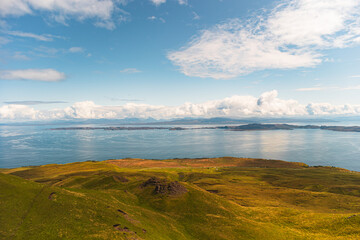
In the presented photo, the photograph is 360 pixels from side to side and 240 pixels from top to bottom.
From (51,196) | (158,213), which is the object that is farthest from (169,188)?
(51,196)

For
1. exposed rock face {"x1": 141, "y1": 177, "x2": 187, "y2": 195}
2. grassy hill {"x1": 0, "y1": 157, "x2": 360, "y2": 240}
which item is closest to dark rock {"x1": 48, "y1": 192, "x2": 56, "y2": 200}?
grassy hill {"x1": 0, "y1": 157, "x2": 360, "y2": 240}

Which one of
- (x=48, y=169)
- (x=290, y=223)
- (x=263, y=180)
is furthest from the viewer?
(x=48, y=169)

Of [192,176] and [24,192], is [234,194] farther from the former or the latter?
[24,192]

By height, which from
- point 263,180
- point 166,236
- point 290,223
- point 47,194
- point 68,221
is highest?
point 47,194

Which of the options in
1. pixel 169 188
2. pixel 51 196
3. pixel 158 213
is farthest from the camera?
pixel 169 188

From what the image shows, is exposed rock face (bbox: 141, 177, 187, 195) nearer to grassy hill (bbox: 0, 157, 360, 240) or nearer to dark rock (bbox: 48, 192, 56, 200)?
grassy hill (bbox: 0, 157, 360, 240)

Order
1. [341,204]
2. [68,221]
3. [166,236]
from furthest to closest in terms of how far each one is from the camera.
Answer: [341,204], [166,236], [68,221]

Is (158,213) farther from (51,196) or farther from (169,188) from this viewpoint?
(51,196)

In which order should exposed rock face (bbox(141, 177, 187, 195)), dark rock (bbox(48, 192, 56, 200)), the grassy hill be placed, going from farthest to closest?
exposed rock face (bbox(141, 177, 187, 195)) < dark rock (bbox(48, 192, 56, 200)) < the grassy hill

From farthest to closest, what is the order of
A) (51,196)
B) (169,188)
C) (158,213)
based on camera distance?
(169,188) < (158,213) < (51,196)

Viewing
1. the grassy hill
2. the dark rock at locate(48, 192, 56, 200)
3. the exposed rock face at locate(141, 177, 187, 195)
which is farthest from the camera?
the exposed rock face at locate(141, 177, 187, 195)

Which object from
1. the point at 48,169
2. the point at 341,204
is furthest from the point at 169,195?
the point at 48,169
